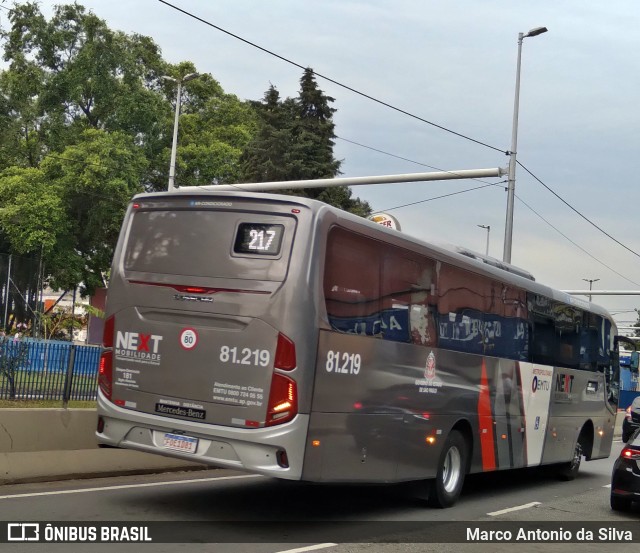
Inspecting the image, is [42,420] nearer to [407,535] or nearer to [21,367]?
[21,367]

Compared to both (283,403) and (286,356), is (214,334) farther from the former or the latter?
(283,403)

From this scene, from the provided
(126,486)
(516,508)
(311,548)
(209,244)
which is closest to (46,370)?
(126,486)

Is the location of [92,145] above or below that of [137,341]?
above

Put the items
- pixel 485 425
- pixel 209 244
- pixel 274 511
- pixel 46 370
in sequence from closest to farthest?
1. pixel 209 244
2. pixel 274 511
3. pixel 46 370
4. pixel 485 425

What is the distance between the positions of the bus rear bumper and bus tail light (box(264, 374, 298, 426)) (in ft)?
0.24

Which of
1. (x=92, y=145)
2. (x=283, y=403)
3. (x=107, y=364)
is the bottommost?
(x=283, y=403)

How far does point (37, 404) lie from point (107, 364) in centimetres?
326

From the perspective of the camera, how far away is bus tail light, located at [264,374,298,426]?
8.98 m

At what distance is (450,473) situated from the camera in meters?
12.4

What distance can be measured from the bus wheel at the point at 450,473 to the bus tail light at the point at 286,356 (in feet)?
12.7

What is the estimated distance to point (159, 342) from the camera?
383 inches

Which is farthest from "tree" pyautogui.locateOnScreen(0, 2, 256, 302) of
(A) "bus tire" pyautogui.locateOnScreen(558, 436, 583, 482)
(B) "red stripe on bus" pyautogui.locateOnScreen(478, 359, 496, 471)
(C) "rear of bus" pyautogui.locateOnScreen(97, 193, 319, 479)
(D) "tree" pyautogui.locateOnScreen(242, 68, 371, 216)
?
(C) "rear of bus" pyautogui.locateOnScreen(97, 193, 319, 479)

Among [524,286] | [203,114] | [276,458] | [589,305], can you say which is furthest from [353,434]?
[203,114]

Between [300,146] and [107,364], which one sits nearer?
[107,364]
